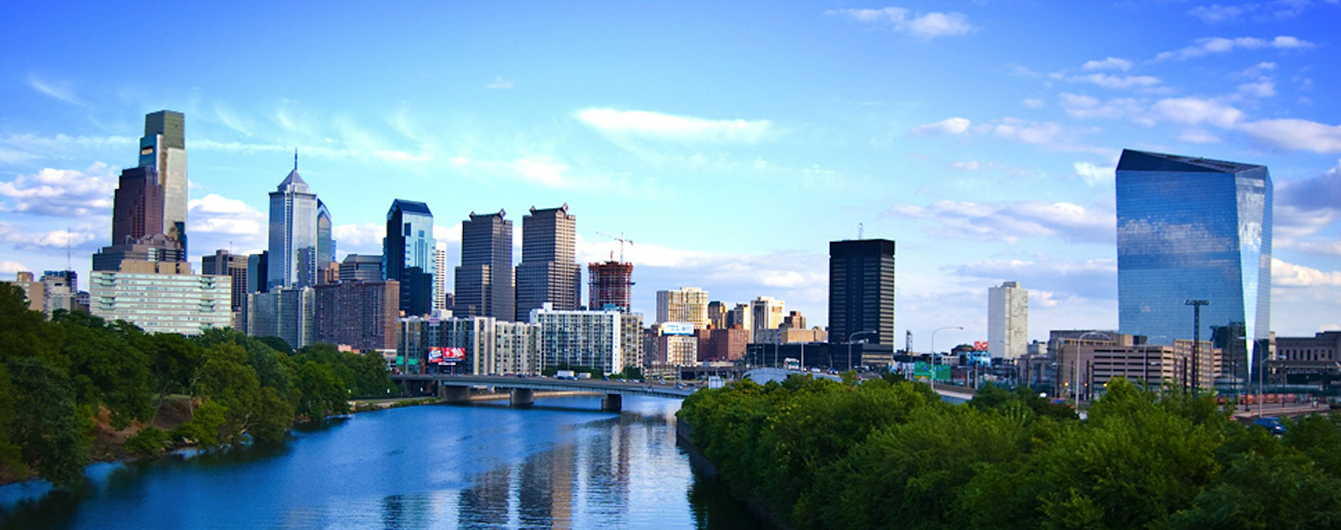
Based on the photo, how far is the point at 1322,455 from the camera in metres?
36.3

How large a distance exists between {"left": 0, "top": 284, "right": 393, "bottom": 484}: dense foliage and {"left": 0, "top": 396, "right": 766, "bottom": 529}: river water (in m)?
2.81

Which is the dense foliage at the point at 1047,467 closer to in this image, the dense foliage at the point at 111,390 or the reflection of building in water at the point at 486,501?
the reflection of building in water at the point at 486,501

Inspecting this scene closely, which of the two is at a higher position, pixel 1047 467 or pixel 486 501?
pixel 1047 467

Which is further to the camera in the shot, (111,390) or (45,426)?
(111,390)

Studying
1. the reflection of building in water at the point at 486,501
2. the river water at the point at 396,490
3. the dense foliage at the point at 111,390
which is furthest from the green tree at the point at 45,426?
the reflection of building in water at the point at 486,501

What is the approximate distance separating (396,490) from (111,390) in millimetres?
27147

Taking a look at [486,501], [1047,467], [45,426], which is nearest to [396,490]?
[486,501]

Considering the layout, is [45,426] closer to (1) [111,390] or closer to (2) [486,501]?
(1) [111,390]

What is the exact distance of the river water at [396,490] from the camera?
240 feet

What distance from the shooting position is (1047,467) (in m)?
39.8

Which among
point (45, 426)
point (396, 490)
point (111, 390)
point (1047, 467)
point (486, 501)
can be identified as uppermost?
point (1047, 467)

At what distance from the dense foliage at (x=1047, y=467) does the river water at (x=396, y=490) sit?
11.6m

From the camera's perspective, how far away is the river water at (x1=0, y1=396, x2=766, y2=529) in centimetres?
7306

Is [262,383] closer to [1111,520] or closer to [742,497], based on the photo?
[742,497]
